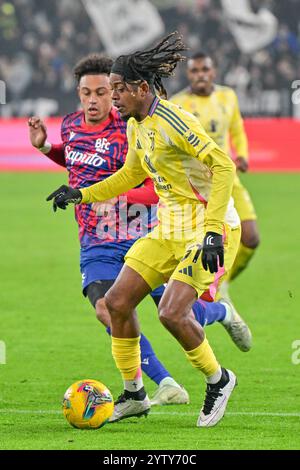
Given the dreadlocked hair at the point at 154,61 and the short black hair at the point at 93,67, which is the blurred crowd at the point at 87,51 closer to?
the short black hair at the point at 93,67

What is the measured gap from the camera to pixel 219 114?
12.9 meters

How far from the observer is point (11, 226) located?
58.9 feet

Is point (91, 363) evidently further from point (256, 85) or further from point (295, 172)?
point (256, 85)

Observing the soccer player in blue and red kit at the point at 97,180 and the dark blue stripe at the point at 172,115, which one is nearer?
the dark blue stripe at the point at 172,115

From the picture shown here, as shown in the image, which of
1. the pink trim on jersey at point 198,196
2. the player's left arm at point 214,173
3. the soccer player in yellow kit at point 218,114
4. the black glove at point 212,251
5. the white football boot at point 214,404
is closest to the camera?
the black glove at point 212,251

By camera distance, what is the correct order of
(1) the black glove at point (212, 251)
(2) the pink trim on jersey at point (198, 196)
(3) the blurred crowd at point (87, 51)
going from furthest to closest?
(3) the blurred crowd at point (87, 51) → (2) the pink trim on jersey at point (198, 196) → (1) the black glove at point (212, 251)

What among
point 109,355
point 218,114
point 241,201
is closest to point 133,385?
point 109,355

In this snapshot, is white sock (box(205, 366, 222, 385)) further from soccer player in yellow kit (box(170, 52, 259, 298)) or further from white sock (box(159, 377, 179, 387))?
soccer player in yellow kit (box(170, 52, 259, 298))

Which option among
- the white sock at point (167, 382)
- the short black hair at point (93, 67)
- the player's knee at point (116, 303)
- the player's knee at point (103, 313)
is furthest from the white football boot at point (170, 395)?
the short black hair at point (93, 67)

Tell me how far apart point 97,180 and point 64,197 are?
926 millimetres

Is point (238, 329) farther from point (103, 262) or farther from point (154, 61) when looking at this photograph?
point (154, 61)

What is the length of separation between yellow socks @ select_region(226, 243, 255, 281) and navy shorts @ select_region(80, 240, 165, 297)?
4.70m

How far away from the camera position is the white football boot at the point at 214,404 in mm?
6836
